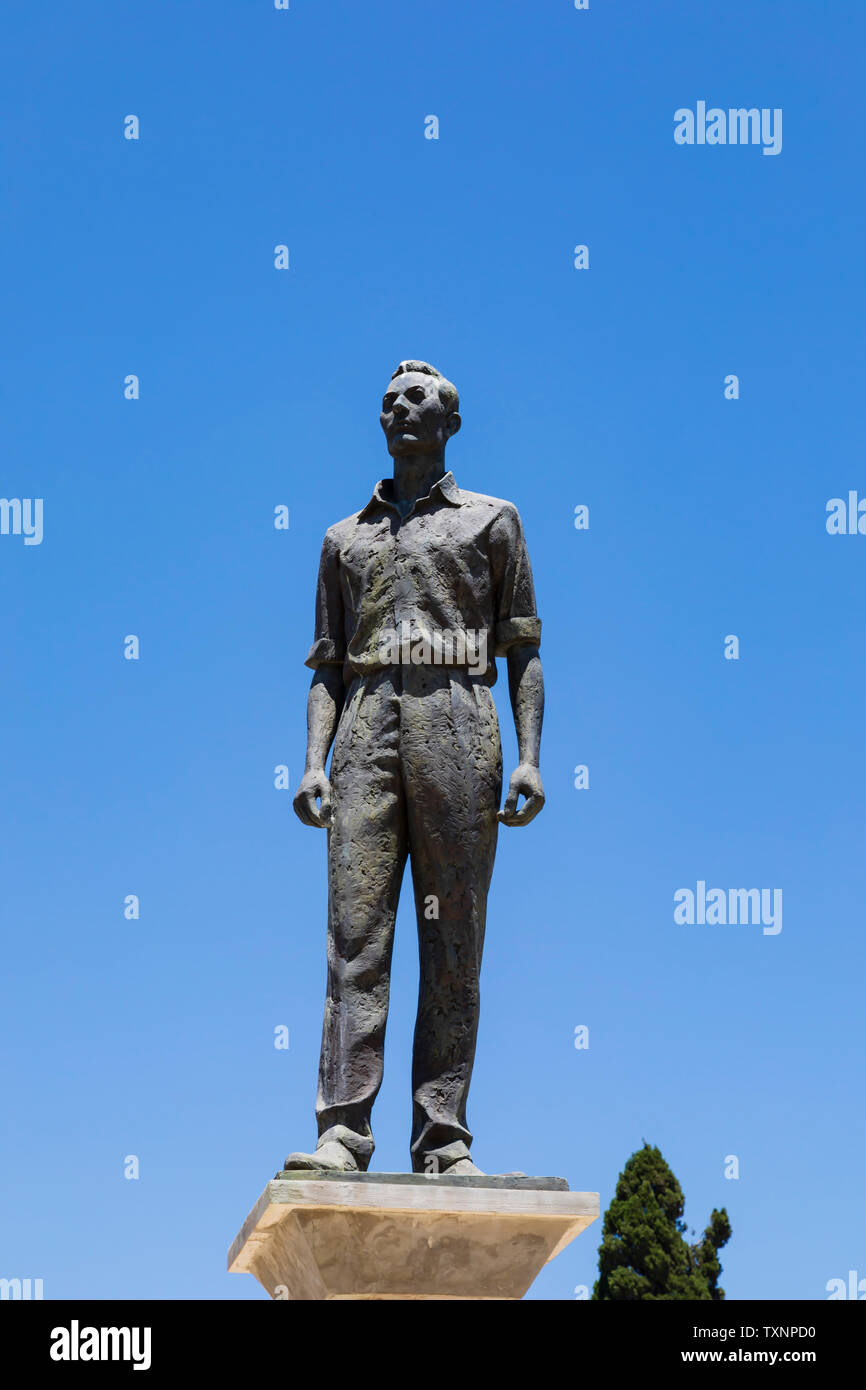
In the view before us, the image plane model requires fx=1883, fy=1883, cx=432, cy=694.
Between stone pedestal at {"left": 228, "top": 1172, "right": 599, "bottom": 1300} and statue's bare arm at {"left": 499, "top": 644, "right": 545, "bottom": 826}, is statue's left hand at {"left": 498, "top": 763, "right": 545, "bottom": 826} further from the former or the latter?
stone pedestal at {"left": 228, "top": 1172, "right": 599, "bottom": 1300}

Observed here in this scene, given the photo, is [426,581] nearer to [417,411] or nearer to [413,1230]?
[417,411]

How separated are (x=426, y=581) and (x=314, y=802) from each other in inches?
51.4

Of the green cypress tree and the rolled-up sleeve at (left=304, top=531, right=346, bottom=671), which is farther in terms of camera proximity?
the green cypress tree

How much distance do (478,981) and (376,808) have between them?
3.36 ft

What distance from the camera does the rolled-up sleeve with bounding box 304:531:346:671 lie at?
33.8 feet

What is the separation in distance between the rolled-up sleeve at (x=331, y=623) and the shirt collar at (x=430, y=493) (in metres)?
0.32

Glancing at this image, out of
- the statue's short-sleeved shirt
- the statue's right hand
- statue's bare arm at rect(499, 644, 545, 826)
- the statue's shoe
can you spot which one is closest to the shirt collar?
the statue's short-sleeved shirt

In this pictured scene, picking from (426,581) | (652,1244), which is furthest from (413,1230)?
(652,1244)

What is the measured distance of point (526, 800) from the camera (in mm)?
9758

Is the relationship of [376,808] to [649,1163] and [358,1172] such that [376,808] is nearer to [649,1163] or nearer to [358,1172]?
[358,1172]

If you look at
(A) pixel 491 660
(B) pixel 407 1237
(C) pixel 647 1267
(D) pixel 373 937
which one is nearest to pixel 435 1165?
(B) pixel 407 1237

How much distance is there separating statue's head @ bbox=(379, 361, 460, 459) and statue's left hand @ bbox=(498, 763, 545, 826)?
1.93 m

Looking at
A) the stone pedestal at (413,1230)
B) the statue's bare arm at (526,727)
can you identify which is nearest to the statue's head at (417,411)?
the statue's bare arm at (526,727)
